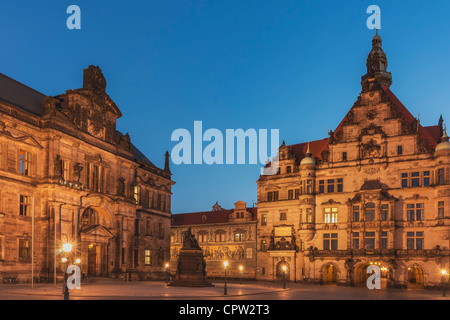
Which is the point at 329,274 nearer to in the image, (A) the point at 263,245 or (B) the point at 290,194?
(A) the point at 263,245

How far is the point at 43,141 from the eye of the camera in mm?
46000

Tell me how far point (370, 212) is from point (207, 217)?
33878mm

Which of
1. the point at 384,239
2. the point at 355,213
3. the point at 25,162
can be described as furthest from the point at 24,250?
the point at 384,239

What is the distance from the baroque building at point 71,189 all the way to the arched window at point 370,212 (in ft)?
87.0

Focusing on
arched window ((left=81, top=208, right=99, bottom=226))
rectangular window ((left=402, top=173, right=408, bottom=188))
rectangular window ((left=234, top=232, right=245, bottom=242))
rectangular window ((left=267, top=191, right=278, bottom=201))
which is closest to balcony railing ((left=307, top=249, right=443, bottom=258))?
rectangular window ((left=402, top=173, right=408, bottom=188))

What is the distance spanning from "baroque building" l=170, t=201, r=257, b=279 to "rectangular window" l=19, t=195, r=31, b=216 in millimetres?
39487

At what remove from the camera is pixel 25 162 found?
44.4 m

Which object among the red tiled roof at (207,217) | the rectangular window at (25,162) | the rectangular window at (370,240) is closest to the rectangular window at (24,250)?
the rectangular window at (25,162)

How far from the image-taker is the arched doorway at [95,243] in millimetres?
50200

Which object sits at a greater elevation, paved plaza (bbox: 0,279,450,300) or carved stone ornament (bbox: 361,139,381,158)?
carved stone ornament (bbox: 361,139,381,158)

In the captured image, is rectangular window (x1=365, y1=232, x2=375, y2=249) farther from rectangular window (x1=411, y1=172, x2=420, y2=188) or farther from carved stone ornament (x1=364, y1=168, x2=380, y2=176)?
rectangular window (x1=411, y1=172, x2=420, y2=188)

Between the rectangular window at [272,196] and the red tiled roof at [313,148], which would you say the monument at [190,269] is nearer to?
the rectangular window at [272,196]

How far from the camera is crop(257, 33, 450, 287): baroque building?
186ft
